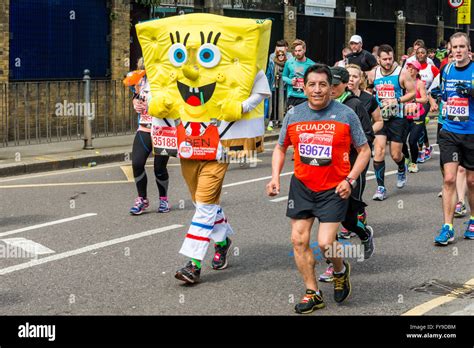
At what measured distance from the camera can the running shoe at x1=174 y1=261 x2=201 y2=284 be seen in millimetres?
7234

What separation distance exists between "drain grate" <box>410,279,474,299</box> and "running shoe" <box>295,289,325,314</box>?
999mm

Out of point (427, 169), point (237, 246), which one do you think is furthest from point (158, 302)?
point (427, 169)

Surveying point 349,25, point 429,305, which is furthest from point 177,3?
point 429,305

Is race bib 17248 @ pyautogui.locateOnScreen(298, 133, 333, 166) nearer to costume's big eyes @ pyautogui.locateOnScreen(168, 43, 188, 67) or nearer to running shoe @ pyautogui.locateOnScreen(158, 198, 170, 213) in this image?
costume's big eyes @ pyautogui.locateOnScreen(168, 43, 188, 67)

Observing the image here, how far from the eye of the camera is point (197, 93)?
24.7 feet

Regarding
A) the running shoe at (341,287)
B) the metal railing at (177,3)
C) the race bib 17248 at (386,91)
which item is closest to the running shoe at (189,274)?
the running shoe at (341,287)

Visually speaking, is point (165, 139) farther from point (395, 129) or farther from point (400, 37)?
point (400, 37)

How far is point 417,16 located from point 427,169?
19.1 m

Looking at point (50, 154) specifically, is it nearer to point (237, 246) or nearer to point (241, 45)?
point (237, 246)

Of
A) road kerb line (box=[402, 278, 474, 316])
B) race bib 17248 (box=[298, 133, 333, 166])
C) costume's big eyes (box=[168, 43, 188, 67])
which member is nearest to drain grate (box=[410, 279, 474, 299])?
road kerb line (box=[402, 278, 474, 316])

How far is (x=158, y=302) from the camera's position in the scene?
680cm

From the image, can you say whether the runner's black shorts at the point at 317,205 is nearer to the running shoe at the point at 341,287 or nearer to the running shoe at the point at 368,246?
the running shoe at the point at 341,287

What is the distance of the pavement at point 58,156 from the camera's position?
46.0 ft

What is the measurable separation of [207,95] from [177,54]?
17.4 inches
